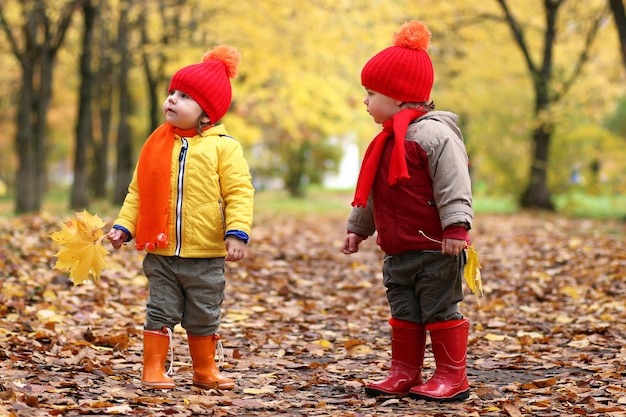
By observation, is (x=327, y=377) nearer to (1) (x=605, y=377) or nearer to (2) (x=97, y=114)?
(1) (x=605, y=377)

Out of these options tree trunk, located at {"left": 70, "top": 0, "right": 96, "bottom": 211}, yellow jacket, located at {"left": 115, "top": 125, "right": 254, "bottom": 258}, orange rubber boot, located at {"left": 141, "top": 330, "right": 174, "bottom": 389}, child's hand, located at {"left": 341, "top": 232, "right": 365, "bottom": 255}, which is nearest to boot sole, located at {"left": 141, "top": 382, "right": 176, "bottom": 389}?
orange rubber boot, located at {"left": 141, "top": 330, "right": 174, "bottom": 389}

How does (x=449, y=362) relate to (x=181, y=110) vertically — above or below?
below

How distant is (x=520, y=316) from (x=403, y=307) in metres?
2.67

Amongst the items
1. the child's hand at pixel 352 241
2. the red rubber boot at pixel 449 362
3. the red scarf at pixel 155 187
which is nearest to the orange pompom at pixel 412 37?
the child's hand at pixel 352 241

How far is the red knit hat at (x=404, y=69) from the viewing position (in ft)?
13.6

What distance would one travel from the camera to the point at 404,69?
4117 millimetres

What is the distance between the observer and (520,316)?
6.57 metres

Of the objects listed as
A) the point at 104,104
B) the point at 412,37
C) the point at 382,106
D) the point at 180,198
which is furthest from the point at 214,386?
the point at 104,104

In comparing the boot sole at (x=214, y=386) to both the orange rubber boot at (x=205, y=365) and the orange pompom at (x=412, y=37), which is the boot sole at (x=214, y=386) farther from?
the orange pompom at (x=412, y=37)

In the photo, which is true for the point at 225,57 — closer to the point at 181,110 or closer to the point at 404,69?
the point at 181,110

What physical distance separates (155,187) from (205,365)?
3.07ft

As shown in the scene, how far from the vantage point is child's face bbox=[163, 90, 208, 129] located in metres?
4.18

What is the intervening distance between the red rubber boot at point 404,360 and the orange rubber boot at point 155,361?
102 cm

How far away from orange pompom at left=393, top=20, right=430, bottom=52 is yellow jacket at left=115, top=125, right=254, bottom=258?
100 cm
